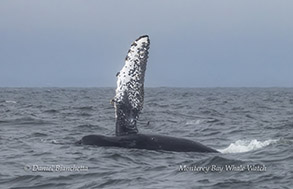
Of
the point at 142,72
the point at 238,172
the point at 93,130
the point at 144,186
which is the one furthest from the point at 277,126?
the point at 144,186

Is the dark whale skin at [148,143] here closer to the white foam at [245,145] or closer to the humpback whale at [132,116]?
the humpback whale at [132,116]

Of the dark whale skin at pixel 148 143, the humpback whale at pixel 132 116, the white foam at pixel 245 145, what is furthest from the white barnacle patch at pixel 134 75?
the white foam at pixel 245 145

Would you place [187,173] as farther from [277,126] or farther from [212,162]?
[277,126]

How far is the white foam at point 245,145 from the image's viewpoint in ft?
54.1

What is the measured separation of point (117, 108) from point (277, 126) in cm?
1108

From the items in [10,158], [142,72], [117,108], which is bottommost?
[10,158]

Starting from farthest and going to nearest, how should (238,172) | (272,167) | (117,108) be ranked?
1. (117,108)
2. (272,167)
3. (238,172)

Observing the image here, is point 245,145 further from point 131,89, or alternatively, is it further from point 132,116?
point 131,89

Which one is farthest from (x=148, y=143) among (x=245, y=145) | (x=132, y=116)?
(x=245, y=145)

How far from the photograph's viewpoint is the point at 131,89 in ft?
52.4

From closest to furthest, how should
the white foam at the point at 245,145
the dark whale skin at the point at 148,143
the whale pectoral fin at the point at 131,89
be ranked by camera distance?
the dark whale skin at the point at 148,143 → the whale pectoral fin at the point at 131,89 → the white foam at the point at 245,145

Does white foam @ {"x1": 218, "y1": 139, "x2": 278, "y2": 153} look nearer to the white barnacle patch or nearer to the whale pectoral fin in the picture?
the whale pectoral fin

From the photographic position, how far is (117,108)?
15.8 m

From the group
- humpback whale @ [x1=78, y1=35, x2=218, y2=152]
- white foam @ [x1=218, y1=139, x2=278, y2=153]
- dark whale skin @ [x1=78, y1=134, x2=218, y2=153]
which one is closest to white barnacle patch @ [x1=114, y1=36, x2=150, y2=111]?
humpback whale @ [x1=78, y1=35, x2=218, y2=152]
